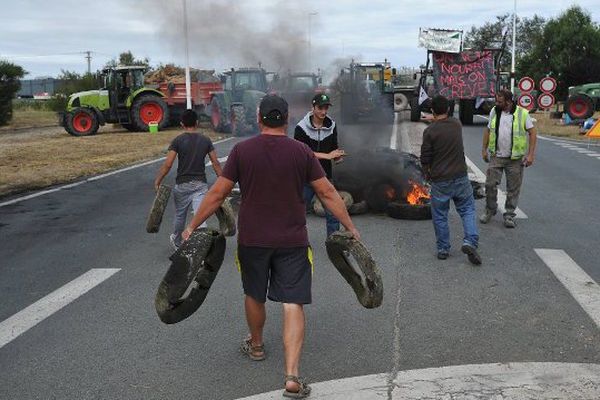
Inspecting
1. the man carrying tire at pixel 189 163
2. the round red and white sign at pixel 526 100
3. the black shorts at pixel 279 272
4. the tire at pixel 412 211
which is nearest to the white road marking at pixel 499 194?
the tire at pixel 412 211

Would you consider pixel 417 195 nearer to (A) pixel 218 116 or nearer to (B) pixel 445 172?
(B) pixel 445 172

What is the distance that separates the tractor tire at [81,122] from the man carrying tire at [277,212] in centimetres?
2327

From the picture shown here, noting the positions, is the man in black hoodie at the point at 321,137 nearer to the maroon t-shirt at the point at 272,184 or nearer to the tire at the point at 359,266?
the tire at the point at 359,266

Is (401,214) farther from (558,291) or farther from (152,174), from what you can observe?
(152,174)

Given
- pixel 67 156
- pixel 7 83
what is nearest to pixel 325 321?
pixel 67 156

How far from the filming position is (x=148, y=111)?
2577cm

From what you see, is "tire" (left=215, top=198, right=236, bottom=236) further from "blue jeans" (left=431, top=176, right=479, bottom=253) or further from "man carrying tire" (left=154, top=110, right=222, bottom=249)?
"blue jeans" (left=431, top=176, right=479, bottom=253)

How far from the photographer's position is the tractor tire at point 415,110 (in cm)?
2793

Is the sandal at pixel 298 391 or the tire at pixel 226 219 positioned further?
the tire at pixel 226 219

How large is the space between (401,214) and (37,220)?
196 inches

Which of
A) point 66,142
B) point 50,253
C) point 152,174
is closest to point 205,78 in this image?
point 66,142

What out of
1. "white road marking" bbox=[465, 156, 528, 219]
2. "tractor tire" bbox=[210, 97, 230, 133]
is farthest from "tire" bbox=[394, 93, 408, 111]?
"white road marking" bbox=[465, 156, 528, 219]

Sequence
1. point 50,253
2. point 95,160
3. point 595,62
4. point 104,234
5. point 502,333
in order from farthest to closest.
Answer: point 595,62 < point 95,160 < point 104,234 < point 50,253 < point 502,333

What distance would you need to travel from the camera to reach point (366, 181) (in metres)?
9.16
